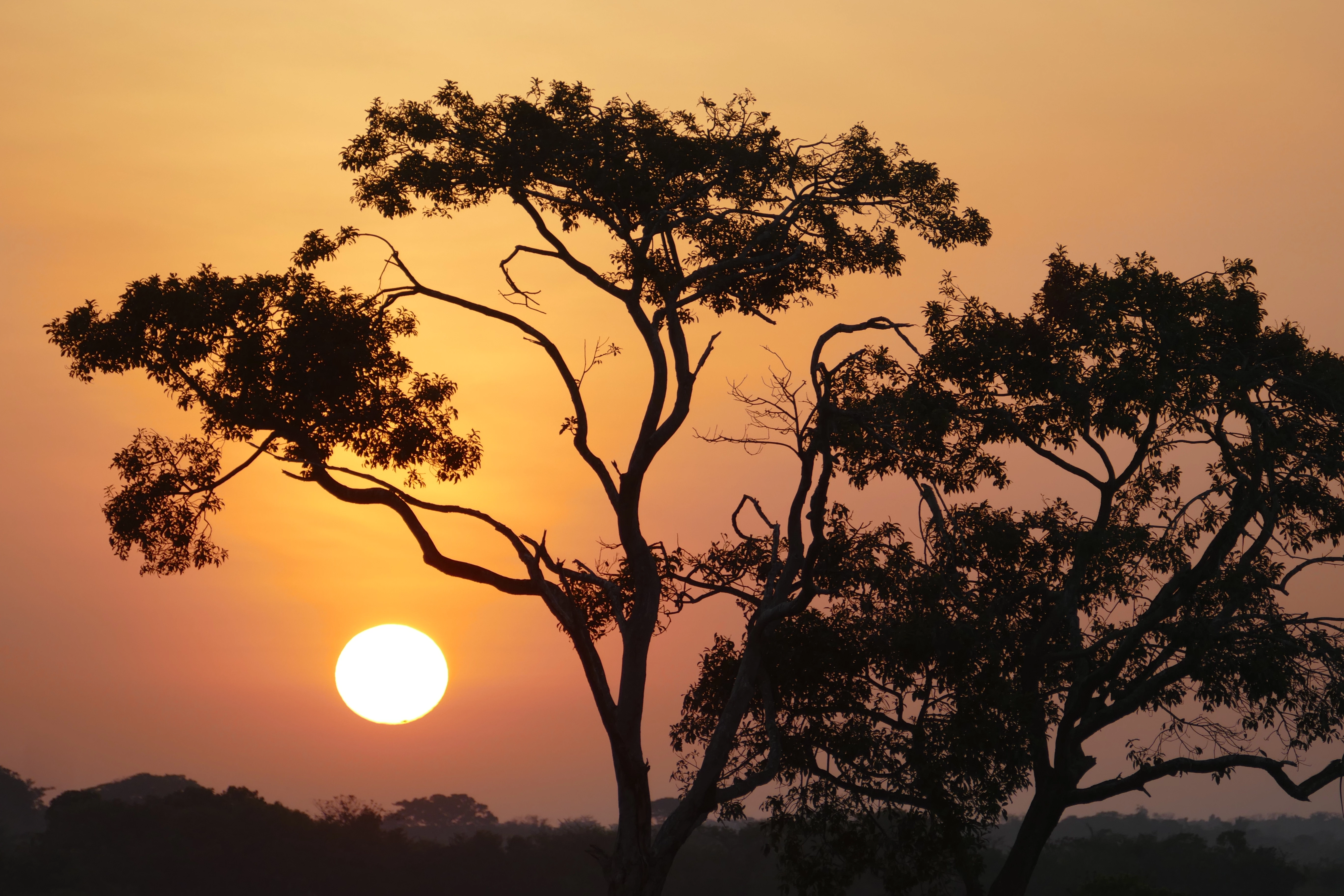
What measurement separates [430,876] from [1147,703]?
48150mm

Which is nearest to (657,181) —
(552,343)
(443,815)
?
(552,343)

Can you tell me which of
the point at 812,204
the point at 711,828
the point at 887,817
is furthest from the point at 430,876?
the point at 812,204

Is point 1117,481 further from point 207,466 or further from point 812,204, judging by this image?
point 207,466

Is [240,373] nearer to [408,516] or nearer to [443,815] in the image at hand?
[408,516]

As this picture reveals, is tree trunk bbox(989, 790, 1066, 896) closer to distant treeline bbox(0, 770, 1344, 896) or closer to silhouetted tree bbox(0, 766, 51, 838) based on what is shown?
distant treeline bbox(0, 770, 1344, 896)

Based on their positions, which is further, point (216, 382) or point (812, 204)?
point (812, 204)

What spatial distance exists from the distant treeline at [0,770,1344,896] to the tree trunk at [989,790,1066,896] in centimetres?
2018

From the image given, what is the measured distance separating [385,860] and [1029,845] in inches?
1842

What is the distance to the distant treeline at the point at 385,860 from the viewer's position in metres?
53.5

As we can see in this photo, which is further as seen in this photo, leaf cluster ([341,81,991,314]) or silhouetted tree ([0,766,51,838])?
silhouetted tree ([0,766,51,838])

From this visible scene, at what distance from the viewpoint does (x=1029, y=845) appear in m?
21.5

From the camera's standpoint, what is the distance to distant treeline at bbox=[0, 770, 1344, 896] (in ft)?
176

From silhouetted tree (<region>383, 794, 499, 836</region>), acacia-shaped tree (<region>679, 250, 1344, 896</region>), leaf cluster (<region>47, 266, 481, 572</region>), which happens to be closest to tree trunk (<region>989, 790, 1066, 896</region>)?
acacia-shaped tree (<region>679, 250, 1344, 896</region>)

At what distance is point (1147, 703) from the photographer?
69.3 feet
